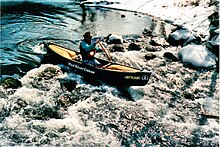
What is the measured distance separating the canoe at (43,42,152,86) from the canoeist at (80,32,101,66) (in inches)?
9.3

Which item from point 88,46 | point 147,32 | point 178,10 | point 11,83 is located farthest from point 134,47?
point 178,10

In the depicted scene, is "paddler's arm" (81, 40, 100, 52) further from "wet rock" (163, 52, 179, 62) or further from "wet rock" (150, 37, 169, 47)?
"wet rock" (150, 37, 169, 47)

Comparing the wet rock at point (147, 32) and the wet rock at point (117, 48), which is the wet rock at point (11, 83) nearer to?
the wet rock at point (117, 48)

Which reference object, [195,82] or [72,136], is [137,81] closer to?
[195,82]

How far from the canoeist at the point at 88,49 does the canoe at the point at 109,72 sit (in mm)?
236

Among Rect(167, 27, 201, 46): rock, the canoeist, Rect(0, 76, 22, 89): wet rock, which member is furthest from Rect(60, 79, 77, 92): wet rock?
Rect(167, 27, 201, 46): rock

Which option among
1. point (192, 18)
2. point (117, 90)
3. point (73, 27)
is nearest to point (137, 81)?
point (117, 90)

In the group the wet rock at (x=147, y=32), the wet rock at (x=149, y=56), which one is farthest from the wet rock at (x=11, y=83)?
the wet rock at (x=147, y=32)

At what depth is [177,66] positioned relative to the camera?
1323cm

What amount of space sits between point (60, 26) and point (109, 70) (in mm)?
9551

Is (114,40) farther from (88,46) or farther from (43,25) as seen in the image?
(43,25)

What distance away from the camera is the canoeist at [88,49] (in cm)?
1102

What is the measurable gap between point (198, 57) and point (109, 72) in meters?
4.72

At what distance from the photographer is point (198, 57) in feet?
43.7
